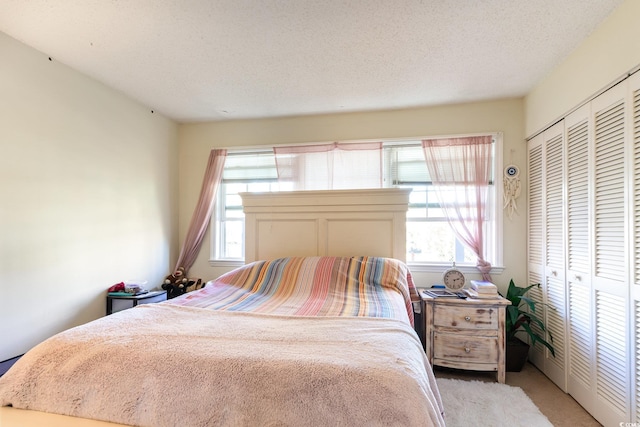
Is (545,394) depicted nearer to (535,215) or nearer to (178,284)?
(535,215)

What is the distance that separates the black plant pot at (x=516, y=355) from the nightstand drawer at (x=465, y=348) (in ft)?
0.90

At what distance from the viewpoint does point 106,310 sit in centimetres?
256

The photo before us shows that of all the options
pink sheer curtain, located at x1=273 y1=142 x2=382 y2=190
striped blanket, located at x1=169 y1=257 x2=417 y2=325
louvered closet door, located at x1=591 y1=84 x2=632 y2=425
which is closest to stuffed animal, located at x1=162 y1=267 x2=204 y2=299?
striped blanket, located at x1=169 y1=257 x2=417 y2=325

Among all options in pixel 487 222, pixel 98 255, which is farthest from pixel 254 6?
pixel 487 222

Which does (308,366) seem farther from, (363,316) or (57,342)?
(57,342)

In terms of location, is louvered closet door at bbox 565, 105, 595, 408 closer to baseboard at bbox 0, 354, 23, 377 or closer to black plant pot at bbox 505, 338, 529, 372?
black plant pot at bbox 505, 338, 529, 372

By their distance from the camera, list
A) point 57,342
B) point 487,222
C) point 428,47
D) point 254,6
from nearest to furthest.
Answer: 1. point 57,342
2. point 254,6
3. point 428,47
4. point 487,222

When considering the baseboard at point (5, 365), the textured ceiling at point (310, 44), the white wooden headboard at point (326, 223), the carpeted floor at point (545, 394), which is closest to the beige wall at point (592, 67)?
the textured ceiling at point (310, 44)

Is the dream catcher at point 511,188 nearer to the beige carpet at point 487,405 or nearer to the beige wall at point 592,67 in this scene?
the beige wall at point 592,67

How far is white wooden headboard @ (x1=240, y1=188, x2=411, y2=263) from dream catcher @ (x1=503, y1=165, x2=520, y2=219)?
953 mm

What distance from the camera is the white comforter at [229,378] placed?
0.92 m

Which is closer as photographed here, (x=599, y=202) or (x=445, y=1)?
(x=445, y=1)

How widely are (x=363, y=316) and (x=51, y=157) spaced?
245cm

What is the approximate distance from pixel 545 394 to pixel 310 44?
2.96 m
